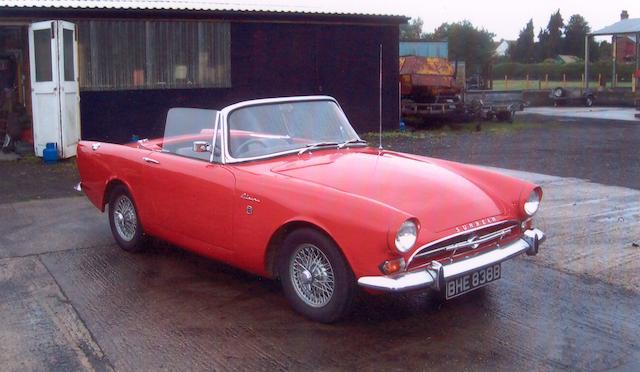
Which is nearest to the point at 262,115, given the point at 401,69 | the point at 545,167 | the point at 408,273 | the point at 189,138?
the point at 189,138

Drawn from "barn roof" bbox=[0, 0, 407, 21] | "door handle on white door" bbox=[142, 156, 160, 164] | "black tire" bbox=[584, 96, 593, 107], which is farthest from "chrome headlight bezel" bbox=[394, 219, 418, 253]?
"black tire" bbox=[584, 96, 593, 107]

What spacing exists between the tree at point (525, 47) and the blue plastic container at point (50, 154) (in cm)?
7099

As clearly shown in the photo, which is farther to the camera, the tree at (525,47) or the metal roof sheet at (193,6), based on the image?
the tree at (525,47)

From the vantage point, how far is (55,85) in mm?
12805

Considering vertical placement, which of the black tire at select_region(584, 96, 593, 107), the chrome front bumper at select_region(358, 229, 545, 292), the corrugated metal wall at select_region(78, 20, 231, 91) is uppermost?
the corrugated metal wall at select_region(78, 20, 231, 91)

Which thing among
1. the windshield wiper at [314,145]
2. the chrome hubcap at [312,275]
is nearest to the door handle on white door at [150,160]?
the windshield wiper at [314,145]

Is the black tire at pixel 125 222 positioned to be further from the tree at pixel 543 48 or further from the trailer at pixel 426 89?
the tree at pixel 543 48

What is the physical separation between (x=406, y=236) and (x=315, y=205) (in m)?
0.64

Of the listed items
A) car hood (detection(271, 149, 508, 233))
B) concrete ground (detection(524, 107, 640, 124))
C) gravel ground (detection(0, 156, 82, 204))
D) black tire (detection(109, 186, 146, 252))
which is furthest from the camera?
concrete ground (detection(524, 107, 640, 124))

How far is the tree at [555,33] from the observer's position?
77938 millimetres

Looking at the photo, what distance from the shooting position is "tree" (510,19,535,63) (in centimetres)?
7925

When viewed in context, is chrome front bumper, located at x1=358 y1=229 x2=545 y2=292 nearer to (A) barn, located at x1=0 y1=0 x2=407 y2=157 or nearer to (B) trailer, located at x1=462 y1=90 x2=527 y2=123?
(A) barn, located at x1=0 y1=0 x2=407 y2=157

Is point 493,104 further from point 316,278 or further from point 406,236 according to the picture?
point 406,236

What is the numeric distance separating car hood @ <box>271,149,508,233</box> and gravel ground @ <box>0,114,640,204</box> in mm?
5521
